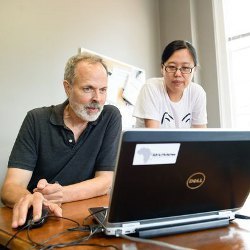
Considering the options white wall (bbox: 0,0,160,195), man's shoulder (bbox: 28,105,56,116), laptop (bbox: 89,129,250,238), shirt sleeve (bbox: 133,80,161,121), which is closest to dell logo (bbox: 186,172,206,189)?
laptop (bbox: 89,129,250,238)

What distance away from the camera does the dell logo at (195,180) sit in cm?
66

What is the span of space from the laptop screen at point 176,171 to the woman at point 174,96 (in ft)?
3.21

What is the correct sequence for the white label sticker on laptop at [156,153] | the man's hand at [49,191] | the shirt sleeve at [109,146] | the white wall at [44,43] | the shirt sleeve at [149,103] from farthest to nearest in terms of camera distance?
1. the white wall at [44,43]
2. the shirt sleeve at [149,103]
3. the shirt sleeve at [109,146]
4. the man's hand at [49,191]
5. the white label sticker on laptop at [156,153]

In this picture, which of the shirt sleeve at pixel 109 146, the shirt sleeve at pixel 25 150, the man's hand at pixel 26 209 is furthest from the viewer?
the shirt sleeve at pixel 109 146

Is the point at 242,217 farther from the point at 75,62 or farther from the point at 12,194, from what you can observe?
the point at 75,62

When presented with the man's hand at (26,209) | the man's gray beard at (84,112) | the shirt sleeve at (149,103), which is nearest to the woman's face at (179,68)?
the shirt sleeve at (149,103)

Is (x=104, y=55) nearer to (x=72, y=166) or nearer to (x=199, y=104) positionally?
(x=199, y=104)

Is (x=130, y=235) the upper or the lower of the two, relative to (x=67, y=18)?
lower

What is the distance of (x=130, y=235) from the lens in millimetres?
654

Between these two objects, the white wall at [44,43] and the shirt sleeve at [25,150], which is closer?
the shirt sleeve at [25,150]

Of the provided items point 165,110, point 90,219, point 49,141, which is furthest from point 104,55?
point 90,219

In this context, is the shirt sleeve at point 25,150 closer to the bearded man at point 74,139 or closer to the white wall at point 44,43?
the bearded man at point 74,139

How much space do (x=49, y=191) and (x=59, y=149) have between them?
442mm

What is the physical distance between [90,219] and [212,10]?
8.24ft
